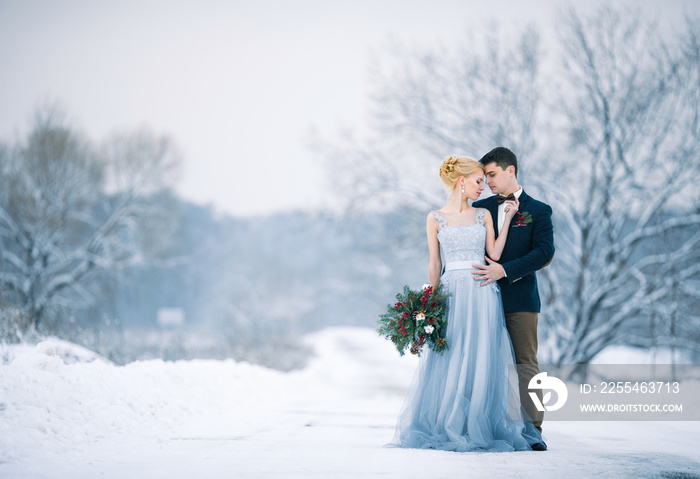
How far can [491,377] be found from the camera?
5.44m

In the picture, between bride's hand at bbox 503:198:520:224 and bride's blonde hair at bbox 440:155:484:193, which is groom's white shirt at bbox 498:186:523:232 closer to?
bride's hand at bbox 503:198:520:224

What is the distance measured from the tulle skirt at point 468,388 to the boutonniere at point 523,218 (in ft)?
2.03

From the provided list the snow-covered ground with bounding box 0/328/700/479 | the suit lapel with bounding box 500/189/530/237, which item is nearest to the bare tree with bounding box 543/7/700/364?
the snow-covered ground with bounding box 0/328/700/479

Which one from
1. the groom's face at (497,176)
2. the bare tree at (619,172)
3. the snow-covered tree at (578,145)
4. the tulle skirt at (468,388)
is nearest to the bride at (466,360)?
the tulle skirt at (468,388)

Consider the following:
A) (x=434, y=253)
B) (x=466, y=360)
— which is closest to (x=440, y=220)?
(x=434, y=253)

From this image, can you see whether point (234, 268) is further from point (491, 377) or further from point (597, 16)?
point (491, 377)

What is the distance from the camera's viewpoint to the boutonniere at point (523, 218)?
572cm

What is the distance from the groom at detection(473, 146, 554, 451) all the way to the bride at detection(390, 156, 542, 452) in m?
0.11

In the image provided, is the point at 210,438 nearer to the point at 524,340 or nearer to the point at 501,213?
the point at 524,340

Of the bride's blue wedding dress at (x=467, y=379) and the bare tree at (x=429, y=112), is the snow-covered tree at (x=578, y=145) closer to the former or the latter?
the bare tree at (x=429, y=112)

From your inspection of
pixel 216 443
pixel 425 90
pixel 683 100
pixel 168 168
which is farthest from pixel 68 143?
pixel 216 443

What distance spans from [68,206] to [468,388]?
981 inches

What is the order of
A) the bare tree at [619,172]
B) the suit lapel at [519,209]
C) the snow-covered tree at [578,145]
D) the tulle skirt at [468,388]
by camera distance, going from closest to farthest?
the tulle skirt at [468,388]
the suit lapel at [519,209]
the bare tree at [619,172]
the snow-covered tree at [578,145]

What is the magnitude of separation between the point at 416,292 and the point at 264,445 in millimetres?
1829
